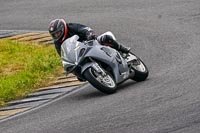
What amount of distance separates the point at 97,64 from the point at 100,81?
34 centimetres

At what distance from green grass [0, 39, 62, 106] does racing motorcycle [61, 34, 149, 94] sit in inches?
55.3

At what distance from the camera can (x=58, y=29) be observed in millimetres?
12688

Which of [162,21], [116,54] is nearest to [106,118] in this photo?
[116,54]

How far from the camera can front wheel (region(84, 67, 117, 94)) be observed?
40.0 ft

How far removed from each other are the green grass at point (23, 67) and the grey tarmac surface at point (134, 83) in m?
1.24

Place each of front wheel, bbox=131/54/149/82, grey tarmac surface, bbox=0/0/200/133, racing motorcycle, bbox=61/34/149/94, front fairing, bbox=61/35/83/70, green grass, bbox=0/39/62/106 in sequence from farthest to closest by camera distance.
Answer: green grass, bbox=0/39/62/106 < front wheel, bbox=131/54/149/82 < front fairing, bbox=61/35/83/70 < racing motorcycle, bbox=61/34/149/94 < grey tarmac surface, bbox=0/0/200/133

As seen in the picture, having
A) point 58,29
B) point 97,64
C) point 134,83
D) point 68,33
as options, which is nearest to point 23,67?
point 68,33

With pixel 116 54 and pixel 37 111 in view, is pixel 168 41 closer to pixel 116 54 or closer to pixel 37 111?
pixel 116 54

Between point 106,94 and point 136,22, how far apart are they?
6.58 m

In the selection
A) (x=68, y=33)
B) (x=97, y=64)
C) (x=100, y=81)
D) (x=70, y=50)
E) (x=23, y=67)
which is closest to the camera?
(x=100, y=81)

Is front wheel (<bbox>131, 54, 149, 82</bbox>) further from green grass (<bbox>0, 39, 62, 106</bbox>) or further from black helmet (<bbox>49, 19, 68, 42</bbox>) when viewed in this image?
green grass (<bbox>0, 39, 62, 106</bbox>)

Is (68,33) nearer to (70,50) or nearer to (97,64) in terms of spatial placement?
(70,50)

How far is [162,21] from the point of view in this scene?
727 inches

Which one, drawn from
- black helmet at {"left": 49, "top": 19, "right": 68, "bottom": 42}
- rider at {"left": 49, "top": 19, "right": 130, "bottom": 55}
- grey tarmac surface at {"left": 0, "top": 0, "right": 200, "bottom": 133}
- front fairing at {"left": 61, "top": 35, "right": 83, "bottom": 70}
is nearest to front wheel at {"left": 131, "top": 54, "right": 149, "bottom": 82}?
grey tarmac surface at {"left": 0, "top": 0, "right": 200, "bottom": 133}
